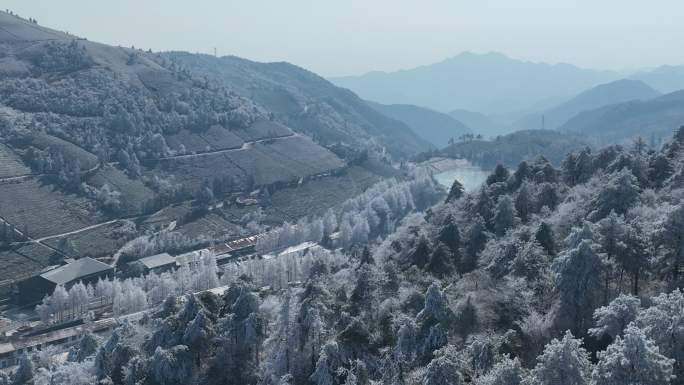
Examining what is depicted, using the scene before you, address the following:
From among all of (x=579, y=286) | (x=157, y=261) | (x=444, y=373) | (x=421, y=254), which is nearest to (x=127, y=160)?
(x=157, y=261)

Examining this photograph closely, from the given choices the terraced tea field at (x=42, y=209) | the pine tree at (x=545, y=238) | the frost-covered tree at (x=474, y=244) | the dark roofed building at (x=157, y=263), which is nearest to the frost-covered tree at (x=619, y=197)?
the pine tree at (x=545, y=238)

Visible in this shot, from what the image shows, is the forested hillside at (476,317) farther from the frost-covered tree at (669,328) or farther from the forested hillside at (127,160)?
the forested hillside at (127,160)

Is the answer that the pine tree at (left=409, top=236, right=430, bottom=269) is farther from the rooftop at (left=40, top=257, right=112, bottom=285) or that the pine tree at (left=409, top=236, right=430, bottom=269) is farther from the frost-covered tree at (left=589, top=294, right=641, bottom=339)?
the rooftop at (left=40, top=257, right=112, bottom=285)

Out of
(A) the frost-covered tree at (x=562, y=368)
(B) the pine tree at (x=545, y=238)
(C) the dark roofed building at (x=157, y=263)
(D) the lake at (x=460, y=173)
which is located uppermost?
(B) the pine tree at (x=545, y=238)

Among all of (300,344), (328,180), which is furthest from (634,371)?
(328,180)

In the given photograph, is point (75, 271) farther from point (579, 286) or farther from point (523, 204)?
point (579, 286)

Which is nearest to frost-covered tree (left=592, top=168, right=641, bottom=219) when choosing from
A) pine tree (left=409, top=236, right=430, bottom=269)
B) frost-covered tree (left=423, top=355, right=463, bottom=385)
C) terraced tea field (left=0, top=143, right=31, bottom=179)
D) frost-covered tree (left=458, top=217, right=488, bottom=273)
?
frost-covered tree (left=458, top=217, right=488, bottom=273)
